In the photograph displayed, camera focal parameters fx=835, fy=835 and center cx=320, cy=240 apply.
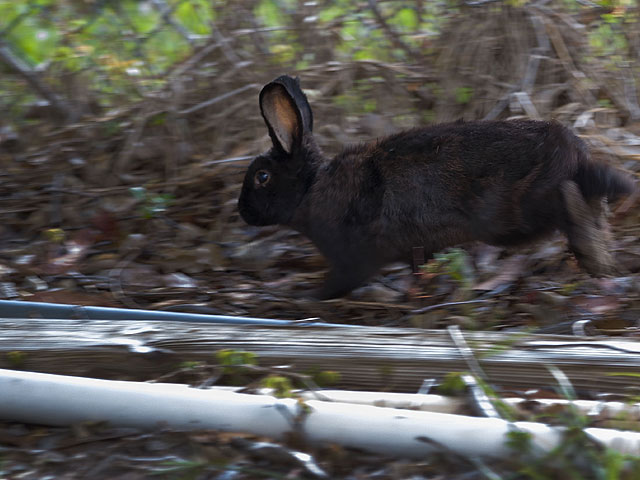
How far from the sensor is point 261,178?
4535mm

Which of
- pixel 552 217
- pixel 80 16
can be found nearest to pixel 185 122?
pixel 80 16

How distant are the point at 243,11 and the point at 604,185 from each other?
3.18 metres

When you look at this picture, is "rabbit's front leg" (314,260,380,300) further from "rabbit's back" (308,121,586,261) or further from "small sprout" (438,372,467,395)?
"small sprout" (438,372,467,395)

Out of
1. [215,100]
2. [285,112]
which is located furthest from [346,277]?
[215,100]

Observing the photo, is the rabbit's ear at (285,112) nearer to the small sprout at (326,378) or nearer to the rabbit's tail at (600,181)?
the rabbit's tail at (600,181)

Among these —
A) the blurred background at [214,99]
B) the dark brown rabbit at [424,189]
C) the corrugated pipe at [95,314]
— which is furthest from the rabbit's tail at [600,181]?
the corrugated pipe at [95,314]

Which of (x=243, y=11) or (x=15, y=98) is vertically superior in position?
(x=243, y=11)

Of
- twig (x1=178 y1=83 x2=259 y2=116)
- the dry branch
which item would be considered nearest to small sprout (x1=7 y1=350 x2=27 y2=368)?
the dry branch

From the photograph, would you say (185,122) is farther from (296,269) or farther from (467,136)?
(467,136)

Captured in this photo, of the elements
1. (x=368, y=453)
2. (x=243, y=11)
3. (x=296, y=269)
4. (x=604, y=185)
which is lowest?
(x=296, y=269)

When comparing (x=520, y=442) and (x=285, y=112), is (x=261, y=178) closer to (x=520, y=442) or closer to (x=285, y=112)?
(x=285, y=112)

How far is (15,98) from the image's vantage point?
242 inches

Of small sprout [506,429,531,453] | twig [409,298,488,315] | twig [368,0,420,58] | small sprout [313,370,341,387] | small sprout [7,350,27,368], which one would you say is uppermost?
twig [368,0,420,58]

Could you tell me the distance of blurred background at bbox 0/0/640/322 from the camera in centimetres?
478
